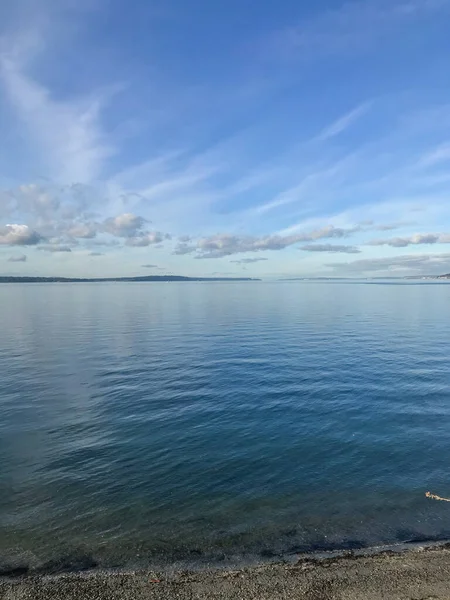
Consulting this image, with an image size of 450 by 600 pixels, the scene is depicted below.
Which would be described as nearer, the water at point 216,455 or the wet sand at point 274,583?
the wet sand at point 274,583

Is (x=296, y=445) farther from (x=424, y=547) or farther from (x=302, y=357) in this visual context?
(x=302, y=357)

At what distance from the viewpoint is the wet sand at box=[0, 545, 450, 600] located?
1261 centimetres

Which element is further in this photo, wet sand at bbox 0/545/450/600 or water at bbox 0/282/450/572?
water at bbox 0/282/450/572

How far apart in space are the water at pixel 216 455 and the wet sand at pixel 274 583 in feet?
3.64

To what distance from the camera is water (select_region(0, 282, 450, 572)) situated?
53.3 feet

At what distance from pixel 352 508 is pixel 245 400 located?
50.8 ft

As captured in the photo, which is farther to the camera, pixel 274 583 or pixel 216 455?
pixel 216 455

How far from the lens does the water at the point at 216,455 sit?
1623 cm

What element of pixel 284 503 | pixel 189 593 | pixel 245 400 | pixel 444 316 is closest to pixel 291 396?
pixel 245 400

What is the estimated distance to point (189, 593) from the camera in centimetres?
1280

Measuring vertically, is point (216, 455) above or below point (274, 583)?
below

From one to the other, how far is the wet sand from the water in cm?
111

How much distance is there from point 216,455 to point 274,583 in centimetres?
1054

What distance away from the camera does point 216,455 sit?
77.3ft
